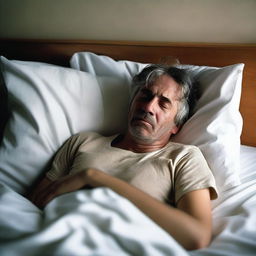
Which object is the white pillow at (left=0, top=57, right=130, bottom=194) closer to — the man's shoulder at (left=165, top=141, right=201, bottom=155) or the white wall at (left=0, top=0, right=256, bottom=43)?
the man's shoulder at (left=165, top=141, right=201, bottom=155)

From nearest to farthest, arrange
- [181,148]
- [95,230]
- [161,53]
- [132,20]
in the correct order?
[95,230] → [181,148] → [161,53] → [132,20]

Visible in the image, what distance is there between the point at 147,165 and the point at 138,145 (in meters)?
0.13

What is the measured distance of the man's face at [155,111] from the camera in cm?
108

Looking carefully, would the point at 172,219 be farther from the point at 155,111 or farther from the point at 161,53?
the point at 161,53

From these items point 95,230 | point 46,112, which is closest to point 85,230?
point 95,230

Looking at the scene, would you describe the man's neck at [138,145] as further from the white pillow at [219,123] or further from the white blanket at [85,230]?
the white blanket at [85,230]

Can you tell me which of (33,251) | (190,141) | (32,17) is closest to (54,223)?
(33,251)

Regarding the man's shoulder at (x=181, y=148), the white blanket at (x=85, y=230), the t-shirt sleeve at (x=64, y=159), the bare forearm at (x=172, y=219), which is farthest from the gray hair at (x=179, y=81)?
the white blanket at (x=85, y=230)

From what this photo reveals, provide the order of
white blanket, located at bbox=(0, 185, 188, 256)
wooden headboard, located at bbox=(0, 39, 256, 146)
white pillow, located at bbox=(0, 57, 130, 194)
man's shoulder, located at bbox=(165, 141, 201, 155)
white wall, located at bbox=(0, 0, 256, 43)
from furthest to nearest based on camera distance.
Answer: white wall, located at bbox=(0, 0, 256, 43)
wooden headboard, located at bbox=(0, 39, 256, 146)
white pillow, located at bbox=(0, 57, 130, 194)
man's shoulder, located at bbox=(165, 141, 201, 155)
white blanket, located at bbox=(0, 185, 188, 256)

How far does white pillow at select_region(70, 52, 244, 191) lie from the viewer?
104 cm

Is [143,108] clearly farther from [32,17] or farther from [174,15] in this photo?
[32,17]

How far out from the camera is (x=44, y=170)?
1.16 metres

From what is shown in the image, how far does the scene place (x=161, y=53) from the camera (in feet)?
4.61

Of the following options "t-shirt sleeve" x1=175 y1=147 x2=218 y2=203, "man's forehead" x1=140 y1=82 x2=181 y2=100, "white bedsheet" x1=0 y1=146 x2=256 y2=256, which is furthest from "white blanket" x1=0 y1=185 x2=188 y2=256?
"man's forehead" x1=140 y1=82 x2=181 y2=100
